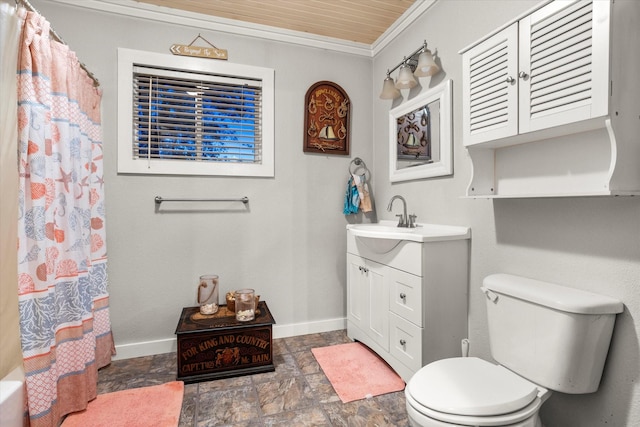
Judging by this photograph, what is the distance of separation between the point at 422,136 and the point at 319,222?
1.06 metres

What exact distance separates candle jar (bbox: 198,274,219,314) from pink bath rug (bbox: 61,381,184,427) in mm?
527

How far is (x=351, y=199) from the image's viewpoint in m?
2.79

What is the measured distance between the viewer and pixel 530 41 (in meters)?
1.30

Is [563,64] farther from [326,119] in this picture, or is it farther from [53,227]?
[53,227]

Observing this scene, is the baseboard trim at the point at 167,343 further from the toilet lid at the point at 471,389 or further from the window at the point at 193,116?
the toilet lid at the point at 471,389

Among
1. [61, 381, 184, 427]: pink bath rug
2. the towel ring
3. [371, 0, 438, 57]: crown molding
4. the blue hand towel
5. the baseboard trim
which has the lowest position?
[61, 381, 184, 427]: pink bath rug

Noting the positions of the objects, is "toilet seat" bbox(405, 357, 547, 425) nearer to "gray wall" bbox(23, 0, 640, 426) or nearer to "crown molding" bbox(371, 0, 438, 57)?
"gray wall" bbox(23, 0, 640, 426)

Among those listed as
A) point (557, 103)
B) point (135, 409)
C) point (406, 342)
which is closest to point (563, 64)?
point (557, 103)

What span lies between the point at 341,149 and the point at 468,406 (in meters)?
2.12

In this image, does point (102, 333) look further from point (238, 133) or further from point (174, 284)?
point (238, 133)

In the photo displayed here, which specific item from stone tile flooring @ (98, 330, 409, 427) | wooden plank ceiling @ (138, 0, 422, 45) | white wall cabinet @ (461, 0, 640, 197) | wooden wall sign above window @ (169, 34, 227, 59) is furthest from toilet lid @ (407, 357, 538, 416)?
wooden wall sign above window @ (169, 34, 227, 59)

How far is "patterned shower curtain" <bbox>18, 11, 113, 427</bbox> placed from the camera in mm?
1405

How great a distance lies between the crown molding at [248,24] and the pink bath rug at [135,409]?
2.46m

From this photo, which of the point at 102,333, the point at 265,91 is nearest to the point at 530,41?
the point at 265,91
